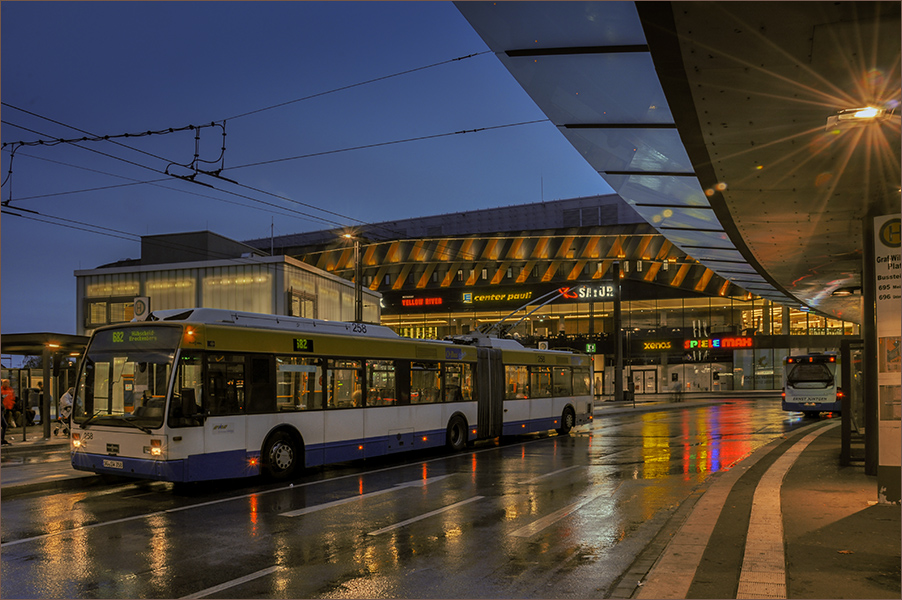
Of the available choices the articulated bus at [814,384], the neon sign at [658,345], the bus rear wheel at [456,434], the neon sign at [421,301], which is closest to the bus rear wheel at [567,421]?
the bus rear wheel at [456,434]

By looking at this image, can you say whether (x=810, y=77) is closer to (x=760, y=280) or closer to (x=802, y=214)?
(x=802, y=214)

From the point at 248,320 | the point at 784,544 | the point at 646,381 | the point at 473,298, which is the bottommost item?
the point at 646,381

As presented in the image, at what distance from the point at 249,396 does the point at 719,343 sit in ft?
193

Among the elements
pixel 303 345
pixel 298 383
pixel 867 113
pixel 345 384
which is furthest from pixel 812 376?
pixel 867 113

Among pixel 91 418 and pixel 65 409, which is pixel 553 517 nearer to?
pixel 91 418

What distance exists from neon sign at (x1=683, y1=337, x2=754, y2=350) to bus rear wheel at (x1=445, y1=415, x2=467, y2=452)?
51.0 metres

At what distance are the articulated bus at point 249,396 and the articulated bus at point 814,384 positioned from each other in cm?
1957

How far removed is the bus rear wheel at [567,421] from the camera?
81.8 feet

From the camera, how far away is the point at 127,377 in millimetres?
12883

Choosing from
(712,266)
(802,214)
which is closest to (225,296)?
(712,266)

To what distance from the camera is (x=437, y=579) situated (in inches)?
279

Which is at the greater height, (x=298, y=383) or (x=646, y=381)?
(x=298, y=383)

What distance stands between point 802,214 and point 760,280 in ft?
30.6

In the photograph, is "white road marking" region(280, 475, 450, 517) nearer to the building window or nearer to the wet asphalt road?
the wet asphalt road
